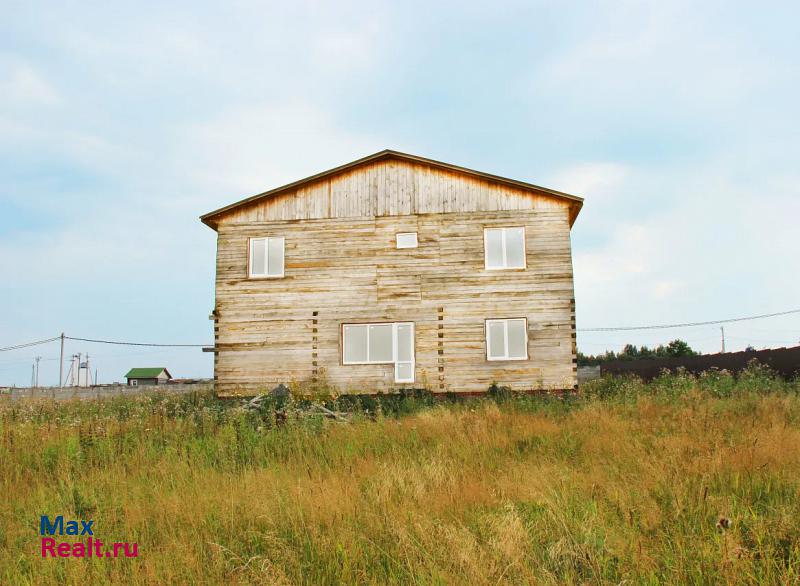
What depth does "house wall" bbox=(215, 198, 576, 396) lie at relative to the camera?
20.5 m

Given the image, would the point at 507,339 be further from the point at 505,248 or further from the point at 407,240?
the point at 407,240

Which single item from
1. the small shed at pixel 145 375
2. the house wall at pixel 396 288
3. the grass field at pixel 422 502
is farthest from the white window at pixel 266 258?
the small shed at pixel 145 375

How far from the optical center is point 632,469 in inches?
279

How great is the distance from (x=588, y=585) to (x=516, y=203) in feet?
60.0

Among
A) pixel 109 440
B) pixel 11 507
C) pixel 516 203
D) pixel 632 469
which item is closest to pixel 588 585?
pixel 632 469

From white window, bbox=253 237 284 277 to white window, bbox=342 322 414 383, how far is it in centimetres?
349

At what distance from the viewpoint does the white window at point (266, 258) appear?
70.5 feet

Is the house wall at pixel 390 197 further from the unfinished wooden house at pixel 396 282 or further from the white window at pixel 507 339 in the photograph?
the white window at pixel 507 339

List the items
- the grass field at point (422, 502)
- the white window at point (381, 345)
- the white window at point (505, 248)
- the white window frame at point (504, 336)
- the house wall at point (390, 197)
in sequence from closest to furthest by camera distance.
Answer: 1. the grass field at point (422, 502)
2. the white window frame at point (504, 336)
3. the white window at point (381, 345)
4. the white window at point (505, 248)
5. the house wall at point (390, 197)

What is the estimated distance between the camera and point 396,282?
69.0 ft

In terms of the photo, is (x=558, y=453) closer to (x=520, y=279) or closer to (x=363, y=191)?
(x=520, y=279)

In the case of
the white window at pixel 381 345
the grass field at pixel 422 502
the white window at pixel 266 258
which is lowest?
the grass field at pixel 422 502

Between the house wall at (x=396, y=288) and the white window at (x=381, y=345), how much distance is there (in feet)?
0.86

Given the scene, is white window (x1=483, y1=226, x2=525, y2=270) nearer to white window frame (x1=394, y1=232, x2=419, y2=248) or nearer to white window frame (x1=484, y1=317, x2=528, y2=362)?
white window frame (x1=484, y1=317, x2=528, y2=362)
